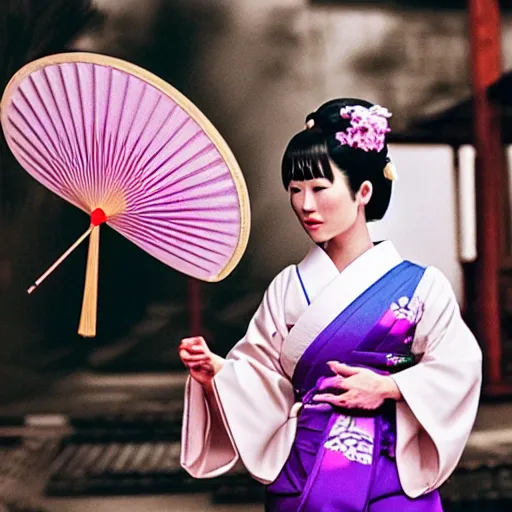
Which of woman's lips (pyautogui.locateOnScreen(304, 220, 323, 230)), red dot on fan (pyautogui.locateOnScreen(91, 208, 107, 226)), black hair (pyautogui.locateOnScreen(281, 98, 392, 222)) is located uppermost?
black hair (pyautogui.locateOnScreen(281, 98, 392, 222))

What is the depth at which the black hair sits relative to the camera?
4.22ft

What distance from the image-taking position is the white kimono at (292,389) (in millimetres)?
1252

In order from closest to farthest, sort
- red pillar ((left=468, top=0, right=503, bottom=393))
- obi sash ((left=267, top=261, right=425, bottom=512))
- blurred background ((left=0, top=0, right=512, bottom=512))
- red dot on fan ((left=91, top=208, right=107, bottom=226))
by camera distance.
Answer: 1. obi sash ((left=267, top=261, right=425, bottom=512))
2. red dot on fan ((left=91, top=208, right=107, bottom=226))
3. blurred background ((left=0, top=0, right=512, bottom=512))
4. red pillar ((left=468, top=0, right=503, bottom=393))

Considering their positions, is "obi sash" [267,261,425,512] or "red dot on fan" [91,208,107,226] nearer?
"obi sash" [267,261,425,512]

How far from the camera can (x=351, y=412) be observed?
1.27 meters

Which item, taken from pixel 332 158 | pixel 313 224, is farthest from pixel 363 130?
pixel 313 224

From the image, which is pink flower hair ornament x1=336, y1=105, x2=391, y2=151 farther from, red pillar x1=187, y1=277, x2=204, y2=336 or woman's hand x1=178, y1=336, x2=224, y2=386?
red pillar x1=187, y1=277, x2=204, y2=336

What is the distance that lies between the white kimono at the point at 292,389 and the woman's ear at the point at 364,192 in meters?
0.09

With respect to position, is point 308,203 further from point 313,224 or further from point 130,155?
point 130,155

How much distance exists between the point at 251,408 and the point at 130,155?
48 cm

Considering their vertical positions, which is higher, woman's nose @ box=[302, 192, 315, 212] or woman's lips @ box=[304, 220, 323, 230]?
woman's nose @ box=[302, 192, 315, 212]

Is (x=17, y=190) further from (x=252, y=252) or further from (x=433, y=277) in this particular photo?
(x=433, y=277)

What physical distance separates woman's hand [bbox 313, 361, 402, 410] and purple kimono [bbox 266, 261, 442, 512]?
2cm

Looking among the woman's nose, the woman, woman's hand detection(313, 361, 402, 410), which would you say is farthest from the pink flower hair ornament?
woman's hand detection(313, 361, 402, 410)
